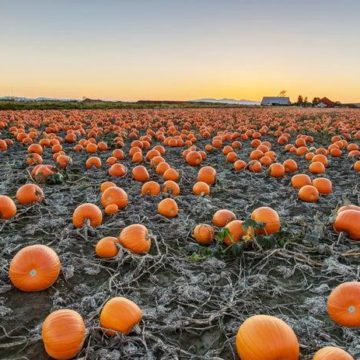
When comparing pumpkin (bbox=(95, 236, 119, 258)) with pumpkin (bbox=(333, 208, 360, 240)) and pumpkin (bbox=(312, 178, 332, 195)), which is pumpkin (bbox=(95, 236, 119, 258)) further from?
pumpkin (bbox=(312, 178, 332, 195))

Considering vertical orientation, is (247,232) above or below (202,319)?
above

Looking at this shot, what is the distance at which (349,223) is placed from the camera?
4805mm

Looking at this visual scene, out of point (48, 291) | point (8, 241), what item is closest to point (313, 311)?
point (48, 291)

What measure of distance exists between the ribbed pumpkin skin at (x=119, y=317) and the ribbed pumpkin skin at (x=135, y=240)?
124cm

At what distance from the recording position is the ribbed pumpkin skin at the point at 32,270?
356 centimetres

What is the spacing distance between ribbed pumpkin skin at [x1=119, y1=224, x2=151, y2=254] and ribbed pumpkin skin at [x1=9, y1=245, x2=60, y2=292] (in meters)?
0.86

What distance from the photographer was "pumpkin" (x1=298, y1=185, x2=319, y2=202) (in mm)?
6387

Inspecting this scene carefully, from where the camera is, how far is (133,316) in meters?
3.02

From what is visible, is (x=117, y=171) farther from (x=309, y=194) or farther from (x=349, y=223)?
(x=349, y=223)

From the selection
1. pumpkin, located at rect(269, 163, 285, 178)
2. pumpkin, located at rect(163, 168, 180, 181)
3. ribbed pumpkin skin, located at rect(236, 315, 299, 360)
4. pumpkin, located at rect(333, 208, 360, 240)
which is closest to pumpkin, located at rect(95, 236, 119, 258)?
ribbed pumpkin skin, located at rect(236, 315, 299, 360)

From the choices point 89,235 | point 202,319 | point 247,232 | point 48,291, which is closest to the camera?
point 202,319

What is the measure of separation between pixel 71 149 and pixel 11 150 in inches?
57.8

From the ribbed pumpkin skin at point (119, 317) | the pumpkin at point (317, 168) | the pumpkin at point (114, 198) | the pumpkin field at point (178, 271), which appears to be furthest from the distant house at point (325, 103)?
the ribbed pumpkin skin at point (119, 317)

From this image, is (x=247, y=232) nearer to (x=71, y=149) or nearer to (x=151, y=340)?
(x=151, y=340)
